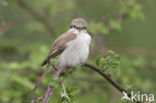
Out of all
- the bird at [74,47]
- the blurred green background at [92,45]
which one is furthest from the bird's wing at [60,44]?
the blurred green background at [92,45]

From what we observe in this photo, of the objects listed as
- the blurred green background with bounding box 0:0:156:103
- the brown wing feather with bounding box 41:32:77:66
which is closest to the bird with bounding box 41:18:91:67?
the brown wing feather with bounding box 41:32:77:66

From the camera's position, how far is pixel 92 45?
4.98m

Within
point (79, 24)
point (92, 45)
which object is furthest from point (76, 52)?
point (92, 45)

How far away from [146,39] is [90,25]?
458cm

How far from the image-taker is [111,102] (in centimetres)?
622

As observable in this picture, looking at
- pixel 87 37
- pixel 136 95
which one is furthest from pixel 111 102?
pixel 136 95

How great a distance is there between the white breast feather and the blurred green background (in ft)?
2.05

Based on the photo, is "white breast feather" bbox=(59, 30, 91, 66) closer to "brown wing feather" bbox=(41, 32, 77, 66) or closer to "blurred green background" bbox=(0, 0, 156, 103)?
"brown wing feather" bbox=(41, 32, 77, 66)

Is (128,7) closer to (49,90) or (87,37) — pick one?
(87,37)

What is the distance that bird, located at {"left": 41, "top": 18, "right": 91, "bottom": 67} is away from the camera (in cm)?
304

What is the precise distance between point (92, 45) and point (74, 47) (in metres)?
1.87

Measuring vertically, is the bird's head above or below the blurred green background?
below

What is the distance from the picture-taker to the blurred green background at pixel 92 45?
196 inches

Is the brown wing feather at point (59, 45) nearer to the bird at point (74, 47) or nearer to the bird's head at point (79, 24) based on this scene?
the bird at point (74, 47)
